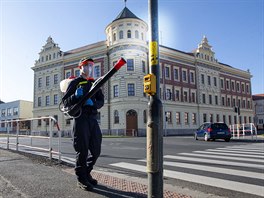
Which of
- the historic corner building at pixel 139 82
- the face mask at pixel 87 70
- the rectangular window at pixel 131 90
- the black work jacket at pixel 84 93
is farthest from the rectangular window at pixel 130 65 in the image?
the black work jacket at pixel 84 93

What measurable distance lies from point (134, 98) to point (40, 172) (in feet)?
99.4

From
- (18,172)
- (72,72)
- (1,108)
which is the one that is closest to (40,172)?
(18,172)

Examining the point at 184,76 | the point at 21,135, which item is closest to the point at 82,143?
the point at 21,135

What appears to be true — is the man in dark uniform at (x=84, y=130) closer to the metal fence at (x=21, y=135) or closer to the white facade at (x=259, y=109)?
the metal fence at (x=21, y=135)

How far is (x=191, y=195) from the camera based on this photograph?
3.58 meters

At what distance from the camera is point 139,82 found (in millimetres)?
35750

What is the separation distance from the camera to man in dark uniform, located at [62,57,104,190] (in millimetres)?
3617

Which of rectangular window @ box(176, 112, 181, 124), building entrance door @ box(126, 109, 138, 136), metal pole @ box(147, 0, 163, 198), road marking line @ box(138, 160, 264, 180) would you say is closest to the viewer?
metal pole @ box(147, 0, 163, 198)

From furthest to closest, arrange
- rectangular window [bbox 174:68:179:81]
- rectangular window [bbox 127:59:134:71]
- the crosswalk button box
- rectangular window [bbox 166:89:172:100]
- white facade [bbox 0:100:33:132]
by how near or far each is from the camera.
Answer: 1. white facade [bbox 0:100:33:132]
2. rectangular window [bbox 174:68:179:81]
3. rectangular window [bbox 166:89:172:100]
4. rectangular window [bbox 127:59:134:71]
5. the crosswalk button box

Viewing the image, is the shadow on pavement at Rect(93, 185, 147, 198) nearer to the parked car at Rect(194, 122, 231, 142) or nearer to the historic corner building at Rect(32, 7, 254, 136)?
the parked car at Rect(194, 122, 231, 142)

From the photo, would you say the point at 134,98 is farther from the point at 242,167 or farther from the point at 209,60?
the point at 242,167

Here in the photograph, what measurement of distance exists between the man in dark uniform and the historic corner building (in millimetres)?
26365

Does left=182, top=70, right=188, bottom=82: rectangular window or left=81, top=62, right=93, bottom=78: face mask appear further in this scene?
left=182, top=70, right=188, bottom=82: rectangular window

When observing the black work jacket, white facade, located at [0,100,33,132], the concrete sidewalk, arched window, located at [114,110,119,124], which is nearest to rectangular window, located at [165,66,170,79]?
arched window, located at [114,110,119,124]
